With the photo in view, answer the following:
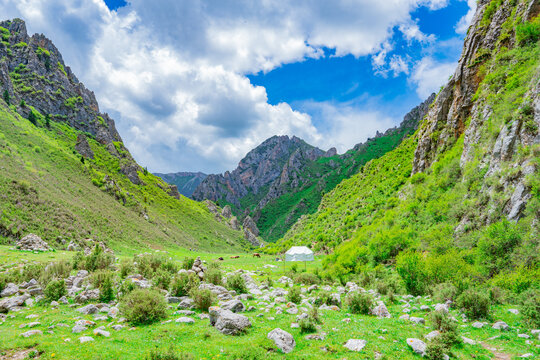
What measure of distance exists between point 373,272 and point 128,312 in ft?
55.7

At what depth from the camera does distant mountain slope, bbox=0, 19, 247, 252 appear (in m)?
37.3

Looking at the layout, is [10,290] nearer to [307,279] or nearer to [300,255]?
[307,279]

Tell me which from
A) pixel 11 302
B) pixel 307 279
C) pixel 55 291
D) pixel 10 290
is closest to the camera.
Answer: pixel 11 302

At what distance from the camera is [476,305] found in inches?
416

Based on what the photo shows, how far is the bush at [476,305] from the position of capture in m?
10.4

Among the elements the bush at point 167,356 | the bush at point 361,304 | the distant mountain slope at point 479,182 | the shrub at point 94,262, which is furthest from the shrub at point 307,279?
the shrub at point 94,262

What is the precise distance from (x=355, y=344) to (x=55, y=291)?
15.6 m

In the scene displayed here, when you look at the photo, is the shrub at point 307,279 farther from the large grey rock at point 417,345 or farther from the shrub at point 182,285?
the large grey rock at point 417,345

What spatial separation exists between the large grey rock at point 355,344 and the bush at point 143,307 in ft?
27.1

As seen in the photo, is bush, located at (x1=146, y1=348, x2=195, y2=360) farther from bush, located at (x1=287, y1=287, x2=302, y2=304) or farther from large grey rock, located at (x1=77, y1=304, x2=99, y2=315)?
bush, located at (x1=287, y1=287, x2=302, y2=304)

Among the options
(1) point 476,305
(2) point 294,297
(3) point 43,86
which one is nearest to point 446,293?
(1) point 476,305

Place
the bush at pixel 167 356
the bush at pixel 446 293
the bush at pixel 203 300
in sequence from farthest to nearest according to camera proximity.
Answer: the bush at pixel 203 300
the bush at pixel 446 293
the bush at pixel 167 356

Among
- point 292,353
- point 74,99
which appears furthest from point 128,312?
point 74,99

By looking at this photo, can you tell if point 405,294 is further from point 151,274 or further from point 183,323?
point 151,274
